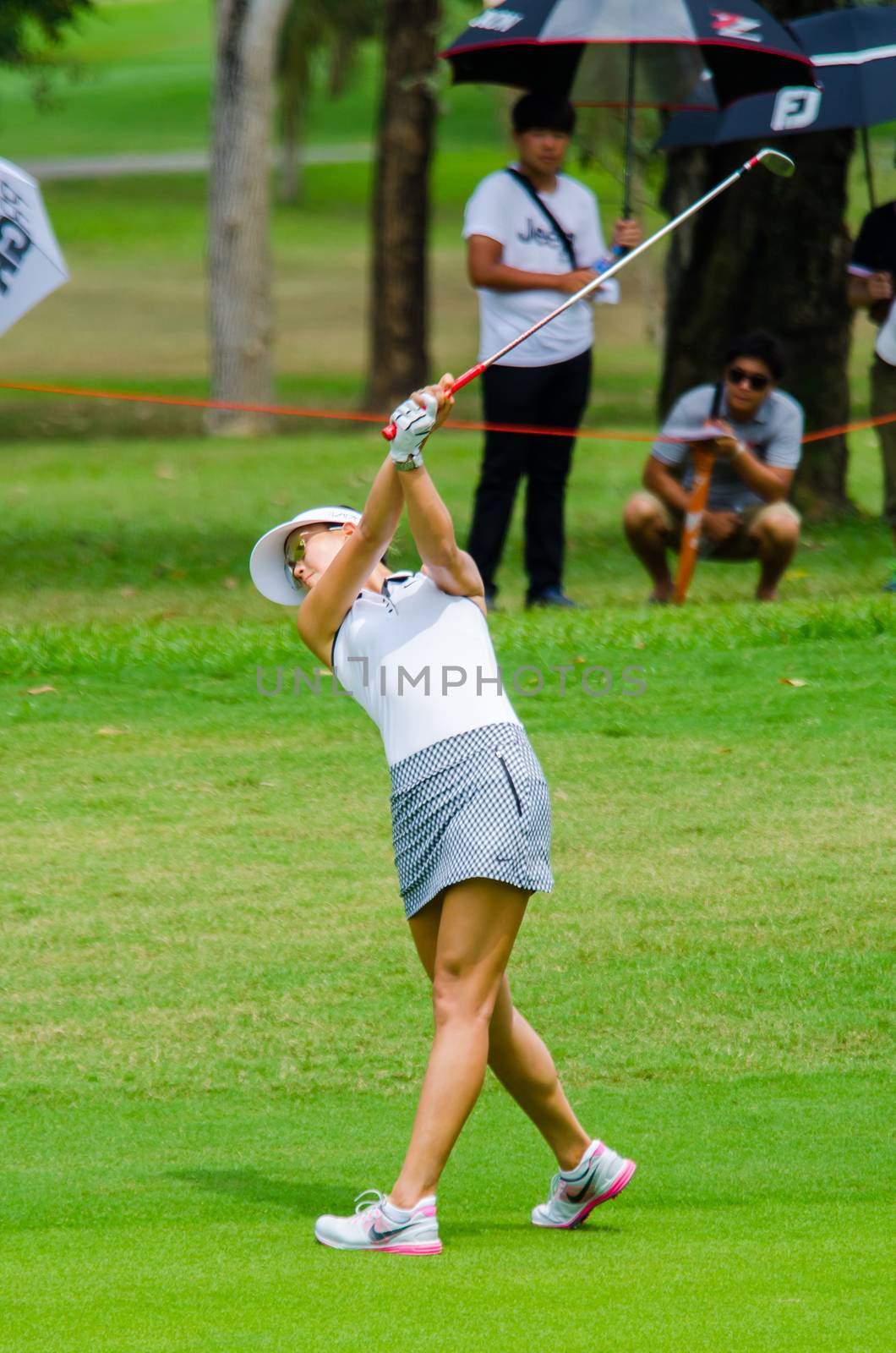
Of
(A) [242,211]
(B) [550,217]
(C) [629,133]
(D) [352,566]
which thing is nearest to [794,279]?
(C) [629,133]

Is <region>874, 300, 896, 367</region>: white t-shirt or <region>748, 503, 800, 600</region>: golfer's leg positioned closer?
<region>748, 503, 800, 600</region>: golfer's leg

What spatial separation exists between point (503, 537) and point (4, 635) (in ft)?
8.14

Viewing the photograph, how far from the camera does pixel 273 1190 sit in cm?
443

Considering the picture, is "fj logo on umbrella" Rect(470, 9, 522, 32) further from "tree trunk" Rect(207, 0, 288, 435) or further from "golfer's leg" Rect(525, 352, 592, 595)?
"tree trunk" Rect(207, 0, 288, 435)

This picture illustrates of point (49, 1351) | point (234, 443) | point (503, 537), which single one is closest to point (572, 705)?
point (503, 537)

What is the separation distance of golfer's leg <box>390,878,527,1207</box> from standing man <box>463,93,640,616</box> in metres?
5.50

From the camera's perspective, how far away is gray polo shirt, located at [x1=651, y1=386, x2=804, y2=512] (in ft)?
31.9

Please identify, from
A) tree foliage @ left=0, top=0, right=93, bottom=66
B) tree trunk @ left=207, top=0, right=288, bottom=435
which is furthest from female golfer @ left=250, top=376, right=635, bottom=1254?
tree trunk @ left=207, top=0, right=288, bottom=435

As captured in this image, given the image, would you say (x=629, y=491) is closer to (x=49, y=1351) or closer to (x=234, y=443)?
(x=234, y=443)

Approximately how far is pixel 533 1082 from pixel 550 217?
6.08 metres

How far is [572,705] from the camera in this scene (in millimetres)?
8312

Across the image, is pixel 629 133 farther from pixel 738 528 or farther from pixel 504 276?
pixel 738 528

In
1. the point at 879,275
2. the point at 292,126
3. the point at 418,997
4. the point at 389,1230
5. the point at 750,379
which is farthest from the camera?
the point at 292,126

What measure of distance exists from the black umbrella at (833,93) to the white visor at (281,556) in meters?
6.88
